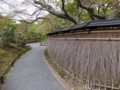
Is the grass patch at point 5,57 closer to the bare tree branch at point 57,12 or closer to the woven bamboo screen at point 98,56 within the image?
the bare tree branch at point 57,12

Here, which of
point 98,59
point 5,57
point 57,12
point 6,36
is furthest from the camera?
point 6,36

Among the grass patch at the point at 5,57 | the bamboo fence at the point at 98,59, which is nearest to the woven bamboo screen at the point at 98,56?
the bamboo fence at the point at 98,59

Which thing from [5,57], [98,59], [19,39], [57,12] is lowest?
[5,57]

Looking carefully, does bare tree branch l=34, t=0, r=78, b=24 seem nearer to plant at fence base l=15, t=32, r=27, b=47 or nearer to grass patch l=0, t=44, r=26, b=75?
grass patch l=0, t=44, r=26, b=75

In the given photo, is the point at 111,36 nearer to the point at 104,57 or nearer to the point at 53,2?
the point at 104,57

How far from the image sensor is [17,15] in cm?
2439

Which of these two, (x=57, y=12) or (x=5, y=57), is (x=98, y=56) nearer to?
(x=57, y=12)

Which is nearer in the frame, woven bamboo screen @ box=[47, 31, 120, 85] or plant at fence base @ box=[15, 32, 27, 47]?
woven bamboo screen @ box=[47, 31, 120, 85]

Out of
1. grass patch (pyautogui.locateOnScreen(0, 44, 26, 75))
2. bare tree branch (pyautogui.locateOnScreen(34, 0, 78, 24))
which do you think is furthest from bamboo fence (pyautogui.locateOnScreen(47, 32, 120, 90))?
bare tree branch (pyautogui.locateOnScreen(34, 0, 78, 24))

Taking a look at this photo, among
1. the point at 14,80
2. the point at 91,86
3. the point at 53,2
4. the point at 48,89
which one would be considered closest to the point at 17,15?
the point at 53,2

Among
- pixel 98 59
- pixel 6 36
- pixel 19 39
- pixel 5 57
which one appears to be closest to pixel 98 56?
pixel 98 59

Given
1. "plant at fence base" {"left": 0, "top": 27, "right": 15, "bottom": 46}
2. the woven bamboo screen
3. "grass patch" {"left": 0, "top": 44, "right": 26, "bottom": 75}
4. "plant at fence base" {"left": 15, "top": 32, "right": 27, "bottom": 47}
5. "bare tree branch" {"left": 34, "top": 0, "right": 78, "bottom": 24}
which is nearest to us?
the woven bamboo screen

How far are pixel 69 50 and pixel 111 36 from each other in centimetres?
397

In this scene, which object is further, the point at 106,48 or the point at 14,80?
the point at 14,80
